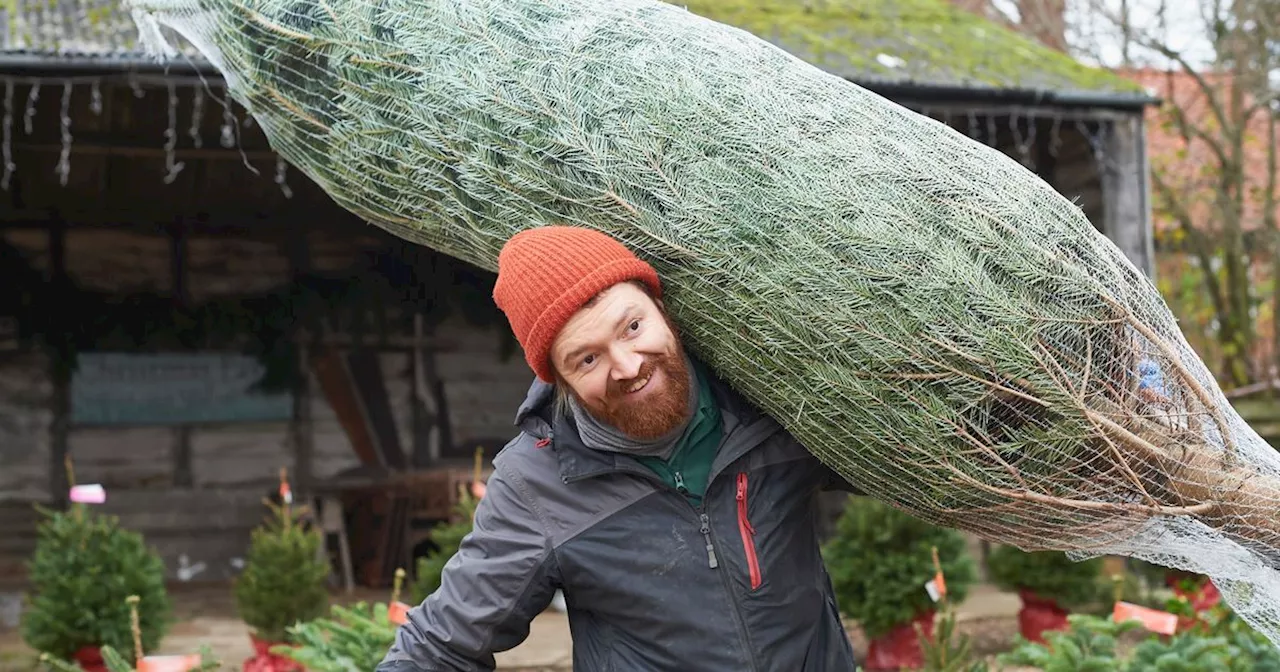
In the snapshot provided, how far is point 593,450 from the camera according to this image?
1846mm

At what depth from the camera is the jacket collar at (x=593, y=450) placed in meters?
1.84

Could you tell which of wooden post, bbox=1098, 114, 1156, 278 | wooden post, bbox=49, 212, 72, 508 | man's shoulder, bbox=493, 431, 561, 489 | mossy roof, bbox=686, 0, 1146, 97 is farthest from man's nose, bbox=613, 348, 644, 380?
wooden post, bbox=49, 212, 72, 508

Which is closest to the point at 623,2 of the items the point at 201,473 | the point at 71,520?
the point at 71,520

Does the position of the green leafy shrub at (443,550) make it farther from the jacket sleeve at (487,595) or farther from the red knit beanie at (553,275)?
the red knit beanie at (553,275)

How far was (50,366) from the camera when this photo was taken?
743 cm

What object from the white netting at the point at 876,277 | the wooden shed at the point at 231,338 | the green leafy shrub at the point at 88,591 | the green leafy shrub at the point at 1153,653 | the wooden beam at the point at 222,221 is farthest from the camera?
the wooden beam at the point at 222,221

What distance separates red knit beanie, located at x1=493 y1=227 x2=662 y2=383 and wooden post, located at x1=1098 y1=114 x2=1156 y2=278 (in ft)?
15.8

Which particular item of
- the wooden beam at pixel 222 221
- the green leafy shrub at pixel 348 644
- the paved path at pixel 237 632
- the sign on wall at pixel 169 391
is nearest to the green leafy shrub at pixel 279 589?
the paved path at pixel 237 632

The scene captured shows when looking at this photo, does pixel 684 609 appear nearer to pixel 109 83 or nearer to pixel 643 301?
pixel 643 301

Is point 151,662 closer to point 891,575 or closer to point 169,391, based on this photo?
point 891,575

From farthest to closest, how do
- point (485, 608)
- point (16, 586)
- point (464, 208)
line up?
point (16, 586)
point (464, 208)
point (485, 608)

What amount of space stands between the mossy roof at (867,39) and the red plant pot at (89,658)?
2.47m

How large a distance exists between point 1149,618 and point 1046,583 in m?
2.59

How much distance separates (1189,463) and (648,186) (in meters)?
0.88
